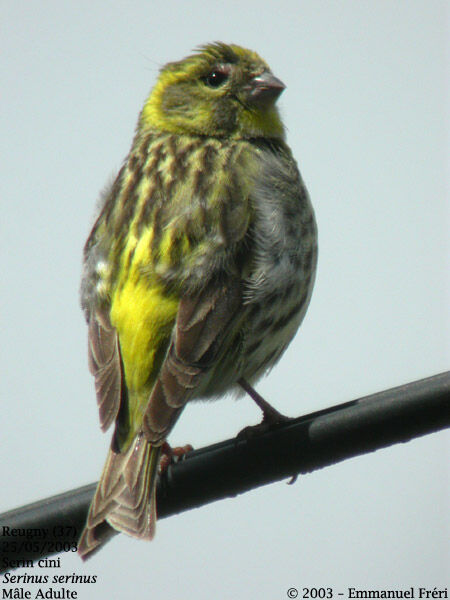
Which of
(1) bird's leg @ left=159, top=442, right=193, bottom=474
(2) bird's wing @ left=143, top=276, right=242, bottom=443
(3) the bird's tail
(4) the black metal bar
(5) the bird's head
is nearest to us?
(4) the black metal bar

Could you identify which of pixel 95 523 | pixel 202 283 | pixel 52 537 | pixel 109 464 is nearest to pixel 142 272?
pixel 202 283

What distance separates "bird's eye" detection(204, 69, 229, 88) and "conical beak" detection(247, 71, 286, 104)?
0.77 ft

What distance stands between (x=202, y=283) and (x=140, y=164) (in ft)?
5.24

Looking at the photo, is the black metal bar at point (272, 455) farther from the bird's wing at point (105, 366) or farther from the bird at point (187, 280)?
the bird's wing at point (105, 366)

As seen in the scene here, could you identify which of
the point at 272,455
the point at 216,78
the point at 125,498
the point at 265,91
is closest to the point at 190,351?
the point at 125,498

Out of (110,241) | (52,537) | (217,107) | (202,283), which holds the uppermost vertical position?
(217,107)

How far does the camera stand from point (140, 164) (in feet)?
21.3

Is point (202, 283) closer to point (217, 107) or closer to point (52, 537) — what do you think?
point (52, 537)

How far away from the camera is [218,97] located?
277 inches

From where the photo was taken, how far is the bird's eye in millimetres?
7145

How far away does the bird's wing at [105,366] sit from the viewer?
5.00 m

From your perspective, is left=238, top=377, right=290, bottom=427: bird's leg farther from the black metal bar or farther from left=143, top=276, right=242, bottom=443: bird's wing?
the black metal bar

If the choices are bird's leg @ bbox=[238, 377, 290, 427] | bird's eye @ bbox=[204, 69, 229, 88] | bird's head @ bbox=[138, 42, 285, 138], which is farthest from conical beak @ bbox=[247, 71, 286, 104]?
bird's leg @ bbox=[238, 377, 290, 427]

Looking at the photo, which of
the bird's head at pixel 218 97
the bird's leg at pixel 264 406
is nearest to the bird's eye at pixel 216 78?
the bird's head at pixel 218 97
